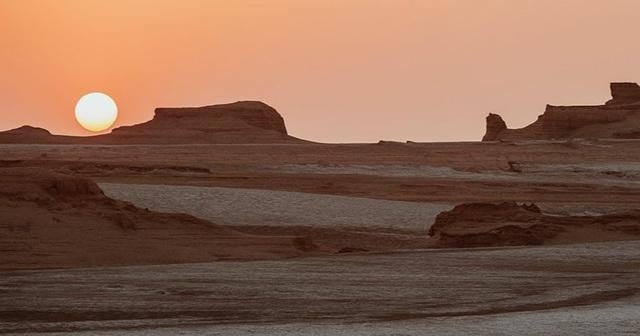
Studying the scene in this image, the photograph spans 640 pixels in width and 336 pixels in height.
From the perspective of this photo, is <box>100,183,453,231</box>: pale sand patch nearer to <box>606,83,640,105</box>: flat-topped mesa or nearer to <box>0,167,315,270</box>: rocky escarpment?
<box>0,167,315,270</box>: rocky escarpment

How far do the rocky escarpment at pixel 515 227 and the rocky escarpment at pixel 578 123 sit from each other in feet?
237

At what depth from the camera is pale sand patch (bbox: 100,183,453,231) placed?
42.5 metres

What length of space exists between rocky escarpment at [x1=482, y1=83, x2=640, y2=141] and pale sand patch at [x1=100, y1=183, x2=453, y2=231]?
204 ft

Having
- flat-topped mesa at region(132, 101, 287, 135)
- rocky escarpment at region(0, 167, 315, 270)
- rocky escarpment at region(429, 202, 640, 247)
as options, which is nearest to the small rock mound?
rocky escarpment at region(0, 167, 315, 270)

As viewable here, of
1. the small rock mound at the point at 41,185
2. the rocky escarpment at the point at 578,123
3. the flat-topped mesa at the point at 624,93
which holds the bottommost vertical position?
the small rock mound at the point at 41,185

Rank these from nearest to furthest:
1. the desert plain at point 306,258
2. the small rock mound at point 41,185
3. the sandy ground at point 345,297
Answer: the sandy ground at point 345,297 < the desert plain at point 306,258 < the small rock mound at point 41,185

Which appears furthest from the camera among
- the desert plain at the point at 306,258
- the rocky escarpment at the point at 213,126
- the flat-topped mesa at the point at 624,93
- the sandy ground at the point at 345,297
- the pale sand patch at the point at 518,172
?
the flat-topped mesa at the point at 624,93

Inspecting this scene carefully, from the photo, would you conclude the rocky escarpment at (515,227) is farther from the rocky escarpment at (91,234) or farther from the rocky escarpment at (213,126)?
the rocky escarpment at (213,126)

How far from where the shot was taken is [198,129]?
116 m

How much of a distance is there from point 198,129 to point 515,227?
84.5 metres

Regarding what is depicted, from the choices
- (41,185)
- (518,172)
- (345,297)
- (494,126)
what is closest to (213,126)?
(494,126)

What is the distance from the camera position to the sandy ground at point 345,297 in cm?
1744

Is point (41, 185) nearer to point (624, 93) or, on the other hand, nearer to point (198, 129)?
point (198, 129)

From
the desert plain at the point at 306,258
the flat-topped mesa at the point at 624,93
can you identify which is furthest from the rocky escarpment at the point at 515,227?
the flat-topped mesa at the point at 624,93
